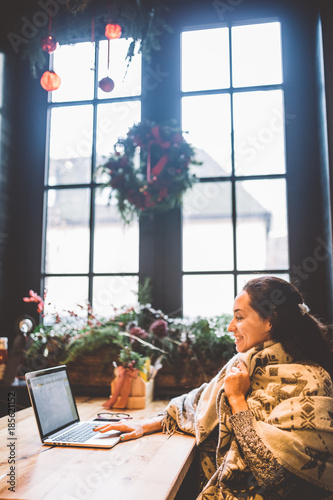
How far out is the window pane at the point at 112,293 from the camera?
3.11 meters

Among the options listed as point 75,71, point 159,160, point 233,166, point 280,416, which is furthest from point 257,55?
point 280,416

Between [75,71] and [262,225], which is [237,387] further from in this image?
[75,71]

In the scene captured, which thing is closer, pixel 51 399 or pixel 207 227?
pixel 51 399

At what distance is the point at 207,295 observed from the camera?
3080 millimetres

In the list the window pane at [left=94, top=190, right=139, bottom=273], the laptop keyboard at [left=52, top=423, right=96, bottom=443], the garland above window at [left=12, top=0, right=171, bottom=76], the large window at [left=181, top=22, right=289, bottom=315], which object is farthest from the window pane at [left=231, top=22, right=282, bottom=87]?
the laptop keyboard at [left=52, top=423, right=96, bottom=443]

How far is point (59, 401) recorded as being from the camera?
1.91 m

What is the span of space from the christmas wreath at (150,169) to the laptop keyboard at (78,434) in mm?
1478

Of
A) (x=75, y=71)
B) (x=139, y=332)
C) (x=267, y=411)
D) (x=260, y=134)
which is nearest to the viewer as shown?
(x=267, y=411)

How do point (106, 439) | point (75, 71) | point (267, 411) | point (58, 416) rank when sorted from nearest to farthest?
1. point (267, 411)
2. point (106, 439)
3. point (58, 416)
4. point (75, 71)

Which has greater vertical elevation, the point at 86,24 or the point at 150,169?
the point at 86,24

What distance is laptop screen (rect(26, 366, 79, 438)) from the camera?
1731 millimetres

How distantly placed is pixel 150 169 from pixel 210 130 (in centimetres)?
53

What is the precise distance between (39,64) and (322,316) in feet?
8.08

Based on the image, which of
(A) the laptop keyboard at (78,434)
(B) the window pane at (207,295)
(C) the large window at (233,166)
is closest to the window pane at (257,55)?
(C) the large window at (233,166)
